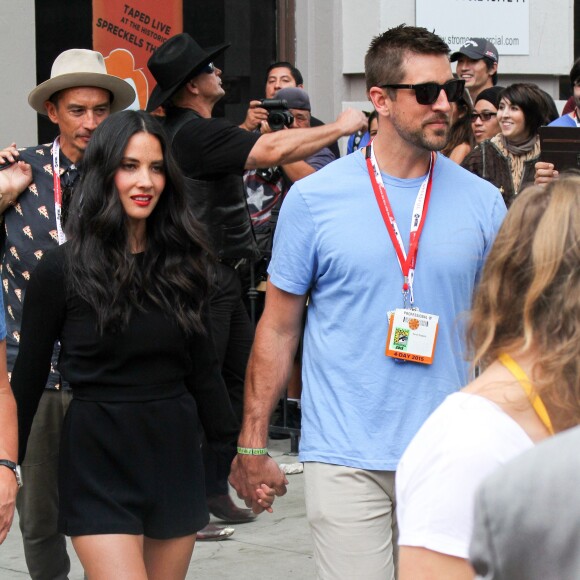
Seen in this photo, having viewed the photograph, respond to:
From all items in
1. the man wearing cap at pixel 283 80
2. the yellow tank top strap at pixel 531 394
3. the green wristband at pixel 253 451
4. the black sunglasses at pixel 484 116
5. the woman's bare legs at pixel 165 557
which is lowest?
the woman's bare legs at pixel 165 557

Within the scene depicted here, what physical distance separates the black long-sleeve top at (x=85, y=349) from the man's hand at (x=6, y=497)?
0.29 m

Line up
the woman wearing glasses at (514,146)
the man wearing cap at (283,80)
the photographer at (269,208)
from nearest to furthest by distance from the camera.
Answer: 1. the woman wearing glasses at (514,146)
2. the photographer at (269,208)
3. the man wearing cap at (283,80)

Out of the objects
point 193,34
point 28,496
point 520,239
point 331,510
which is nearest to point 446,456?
point 520,239

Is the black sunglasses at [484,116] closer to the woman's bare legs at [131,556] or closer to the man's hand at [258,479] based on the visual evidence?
the man's hand at [258,479]

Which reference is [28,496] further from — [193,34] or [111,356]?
[193,34]

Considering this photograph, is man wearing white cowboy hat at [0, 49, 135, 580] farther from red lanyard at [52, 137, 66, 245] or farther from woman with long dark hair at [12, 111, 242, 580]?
woman with long dark hair at [12, 111, 242, 580]

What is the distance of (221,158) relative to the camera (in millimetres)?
5777

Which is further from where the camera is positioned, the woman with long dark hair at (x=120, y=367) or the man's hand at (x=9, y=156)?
the man's hand at (x=9, y=156)

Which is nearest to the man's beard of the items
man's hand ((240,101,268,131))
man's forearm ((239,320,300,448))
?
man's forearm ((239,320,300,448))

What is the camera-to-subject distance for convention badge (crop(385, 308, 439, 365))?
372cm

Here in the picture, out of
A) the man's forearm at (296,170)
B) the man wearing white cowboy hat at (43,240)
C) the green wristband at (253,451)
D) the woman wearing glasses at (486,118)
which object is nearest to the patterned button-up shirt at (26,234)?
the man wearing white cowboy hat at (43,240)

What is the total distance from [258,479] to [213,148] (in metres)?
2.08

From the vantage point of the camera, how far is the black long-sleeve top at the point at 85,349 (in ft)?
12.9

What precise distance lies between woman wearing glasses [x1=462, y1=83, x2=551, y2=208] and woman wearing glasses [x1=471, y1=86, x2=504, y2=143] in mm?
685
